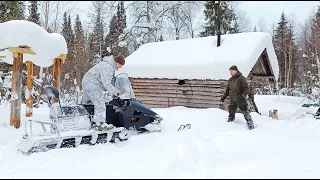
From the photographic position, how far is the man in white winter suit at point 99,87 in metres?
5.22

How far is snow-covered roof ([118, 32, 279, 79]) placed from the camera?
36.8ft

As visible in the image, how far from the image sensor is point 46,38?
707 centimetres

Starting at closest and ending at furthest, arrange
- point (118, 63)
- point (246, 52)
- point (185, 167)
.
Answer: point (185, 167) < point (118, 63) < point (246, 52)

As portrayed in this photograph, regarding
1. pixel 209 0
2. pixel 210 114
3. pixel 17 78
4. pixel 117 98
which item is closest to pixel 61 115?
pixel 117 98

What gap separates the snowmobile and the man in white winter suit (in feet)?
0.64

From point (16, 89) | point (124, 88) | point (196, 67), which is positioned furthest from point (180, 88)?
point (16, 89)

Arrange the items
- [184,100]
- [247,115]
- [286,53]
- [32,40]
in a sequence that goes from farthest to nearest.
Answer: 1. [286,53]
2. [184,100]
3. [247,115]
4. [32,40]

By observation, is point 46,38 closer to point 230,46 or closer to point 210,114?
point 210,114

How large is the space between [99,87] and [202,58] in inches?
298

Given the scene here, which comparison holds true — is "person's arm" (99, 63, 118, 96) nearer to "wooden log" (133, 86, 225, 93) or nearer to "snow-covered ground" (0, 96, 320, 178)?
"snow-covered ground" (0, 96, 320, 178)

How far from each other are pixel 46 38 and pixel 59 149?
133 inches

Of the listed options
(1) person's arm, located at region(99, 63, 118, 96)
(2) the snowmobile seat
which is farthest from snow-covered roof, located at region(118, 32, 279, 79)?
(2) the snowmobile seat

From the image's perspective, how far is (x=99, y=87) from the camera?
5352 mm

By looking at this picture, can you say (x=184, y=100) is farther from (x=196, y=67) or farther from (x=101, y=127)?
(x=101, y=127)
